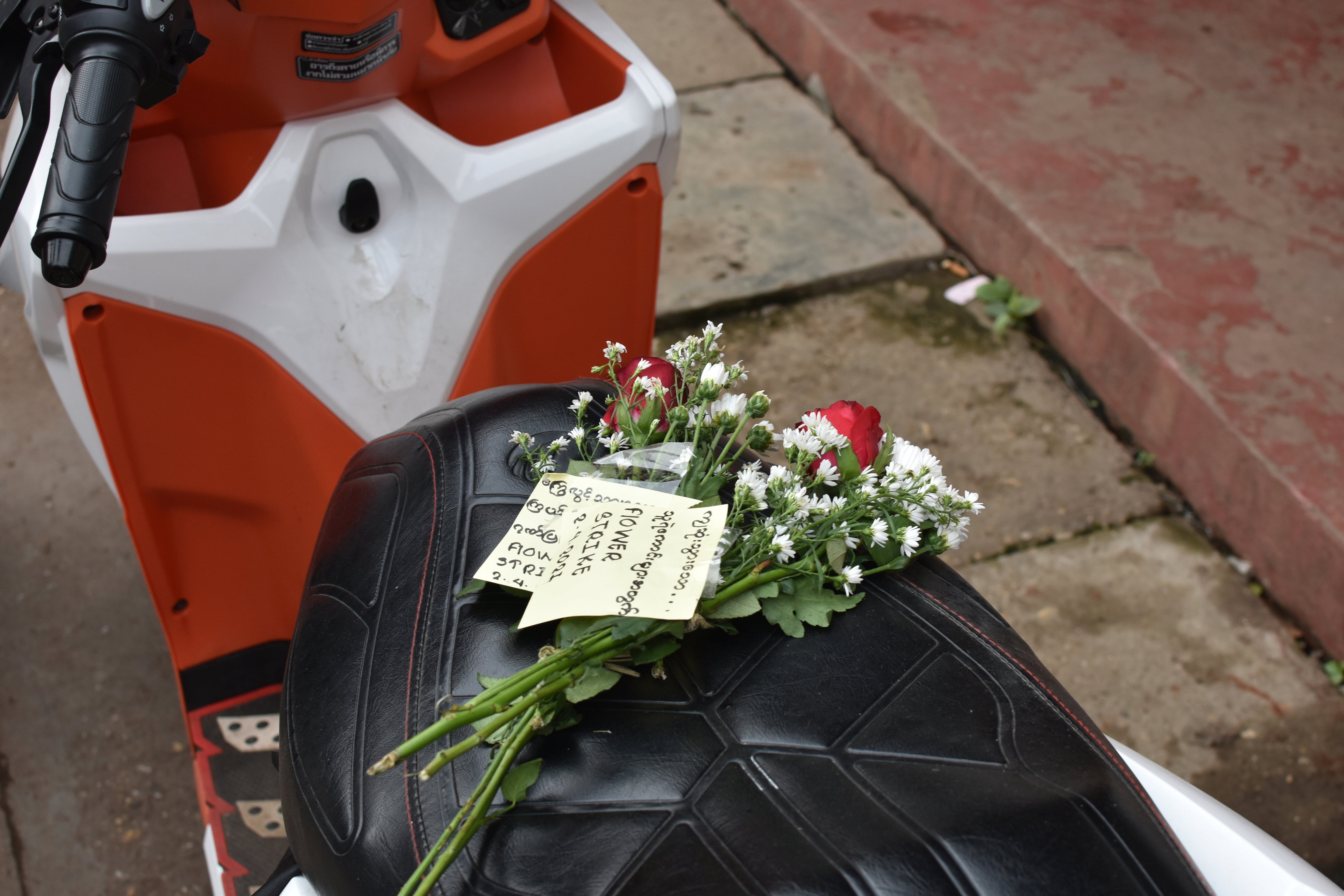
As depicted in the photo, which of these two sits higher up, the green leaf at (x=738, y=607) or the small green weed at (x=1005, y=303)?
the green leaf at (x=738, y=607)

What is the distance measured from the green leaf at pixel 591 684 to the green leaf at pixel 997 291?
6.39 ft

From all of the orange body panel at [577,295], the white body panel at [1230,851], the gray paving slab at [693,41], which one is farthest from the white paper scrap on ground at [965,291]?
the white body panel at [1230,851]

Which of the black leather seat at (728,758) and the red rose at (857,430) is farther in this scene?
the red rose at (857,430)

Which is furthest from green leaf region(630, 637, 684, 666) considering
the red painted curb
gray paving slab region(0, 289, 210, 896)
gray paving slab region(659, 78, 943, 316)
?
gray paving slab region(659, 78, 943, 316)

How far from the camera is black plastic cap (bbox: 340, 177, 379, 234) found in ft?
4.05

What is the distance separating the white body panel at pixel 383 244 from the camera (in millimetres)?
1164

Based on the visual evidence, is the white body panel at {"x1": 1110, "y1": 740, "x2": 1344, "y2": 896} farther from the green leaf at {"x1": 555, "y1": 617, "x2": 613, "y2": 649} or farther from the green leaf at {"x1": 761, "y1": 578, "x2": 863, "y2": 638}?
the green leaf at {"x1": 555, "y1": 617, "x2": 613, "y2": 649}

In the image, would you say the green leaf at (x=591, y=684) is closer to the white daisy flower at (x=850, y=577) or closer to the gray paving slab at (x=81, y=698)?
the white daisy flower at (x=850, y=577)

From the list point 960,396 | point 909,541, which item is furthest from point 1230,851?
point 960,396

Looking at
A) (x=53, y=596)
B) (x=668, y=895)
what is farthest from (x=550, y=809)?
(x=53, y=596)

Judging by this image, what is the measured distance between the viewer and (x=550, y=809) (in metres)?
0.66

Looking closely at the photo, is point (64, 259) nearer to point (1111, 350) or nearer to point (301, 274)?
point (301, 274)

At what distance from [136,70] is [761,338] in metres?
1.69

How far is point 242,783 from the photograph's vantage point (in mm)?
1432
